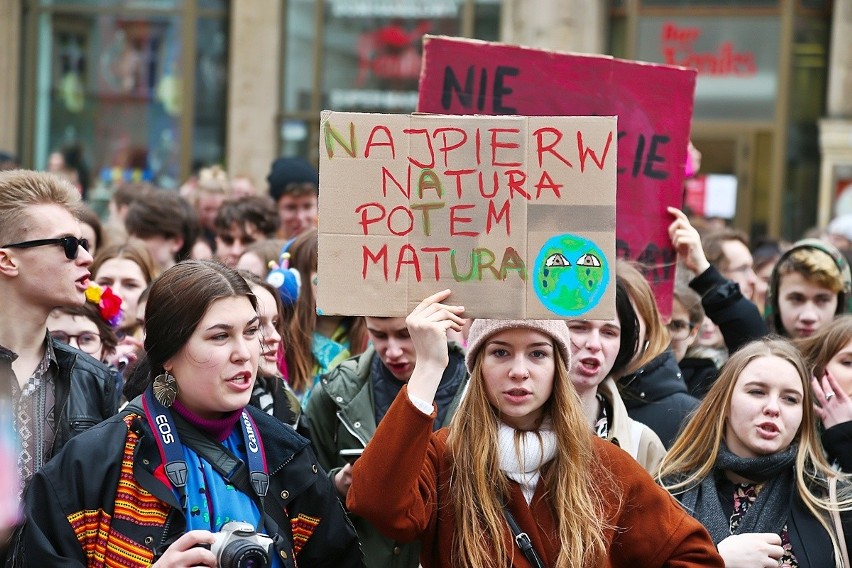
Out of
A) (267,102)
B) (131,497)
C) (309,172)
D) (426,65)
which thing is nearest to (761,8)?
(267,102)

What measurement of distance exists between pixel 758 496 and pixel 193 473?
182 centimetres

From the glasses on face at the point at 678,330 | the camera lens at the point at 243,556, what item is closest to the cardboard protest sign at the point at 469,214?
the camera lens at the point at 243,556

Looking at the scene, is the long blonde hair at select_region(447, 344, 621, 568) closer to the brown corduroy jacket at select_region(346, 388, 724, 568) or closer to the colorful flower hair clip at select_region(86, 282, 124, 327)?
the brown corduroy jacket at select_region(346, 388, 724, 568)

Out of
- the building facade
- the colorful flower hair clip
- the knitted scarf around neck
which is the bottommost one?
the knitted scarf around neck

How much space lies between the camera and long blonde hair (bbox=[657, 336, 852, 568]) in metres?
3.82

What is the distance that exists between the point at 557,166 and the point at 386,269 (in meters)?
0.55

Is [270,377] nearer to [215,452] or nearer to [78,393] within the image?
[78,393]

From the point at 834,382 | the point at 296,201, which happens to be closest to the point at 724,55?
the point at 296,201

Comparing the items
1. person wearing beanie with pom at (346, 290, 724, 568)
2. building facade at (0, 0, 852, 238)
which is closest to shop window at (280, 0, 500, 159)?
building facade at (0, 0, 852, 238)

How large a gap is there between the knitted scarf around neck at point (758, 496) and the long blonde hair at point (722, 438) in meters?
0.03

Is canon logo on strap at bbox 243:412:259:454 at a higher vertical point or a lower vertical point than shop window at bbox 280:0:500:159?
lower

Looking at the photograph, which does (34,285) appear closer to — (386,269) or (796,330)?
(386,269)

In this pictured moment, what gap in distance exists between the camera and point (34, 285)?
3.62 metres

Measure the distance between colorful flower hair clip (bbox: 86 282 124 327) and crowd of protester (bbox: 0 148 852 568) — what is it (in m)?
0.02
